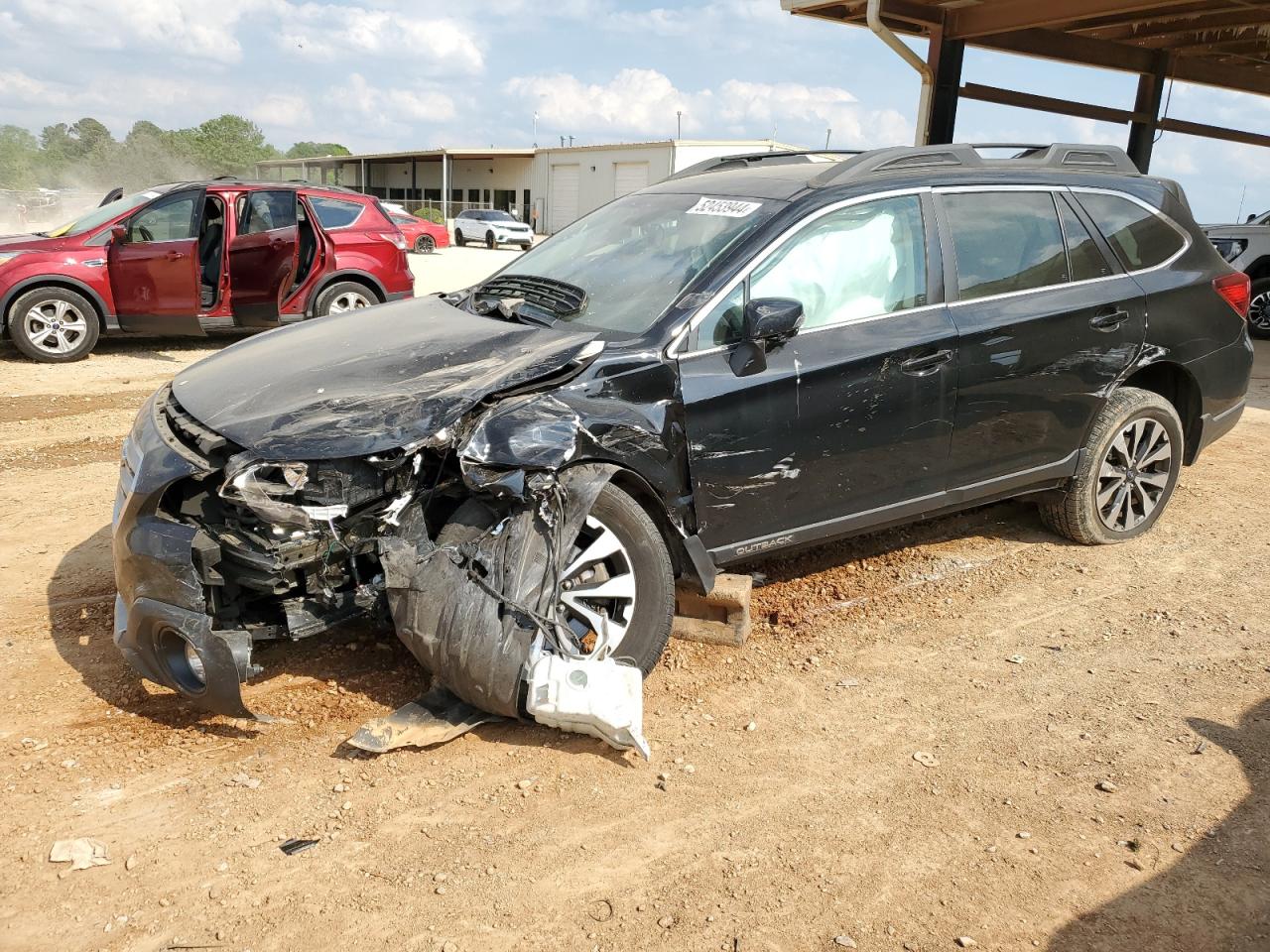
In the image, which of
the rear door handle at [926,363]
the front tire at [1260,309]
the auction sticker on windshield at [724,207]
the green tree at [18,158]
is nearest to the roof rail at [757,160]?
the auction sticker on windshield at [724,207]

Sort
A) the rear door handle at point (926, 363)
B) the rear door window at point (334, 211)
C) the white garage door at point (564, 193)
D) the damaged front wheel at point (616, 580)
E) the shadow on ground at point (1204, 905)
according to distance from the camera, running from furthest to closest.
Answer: the white garage door at point (564, 193)
the rear door window at point (334, 211)
the rear door handle at point (926, 363)
the damaged front wheel at point (616, 580)
the shadow on ground at point (1204, 905)

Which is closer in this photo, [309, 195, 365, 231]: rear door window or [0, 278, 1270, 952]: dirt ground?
[0, 278, 1270, 952]: dirt ground

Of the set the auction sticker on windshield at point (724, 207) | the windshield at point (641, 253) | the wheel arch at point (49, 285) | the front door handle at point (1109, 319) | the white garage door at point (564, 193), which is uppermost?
the white garage door at point (564, 193)

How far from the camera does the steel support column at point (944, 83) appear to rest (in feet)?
35.6

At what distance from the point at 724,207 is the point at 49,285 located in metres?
8.14

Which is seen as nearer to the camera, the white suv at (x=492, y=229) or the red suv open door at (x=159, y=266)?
the red suv open door at (x=159, y=266)

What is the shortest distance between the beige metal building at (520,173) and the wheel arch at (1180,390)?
30.4m

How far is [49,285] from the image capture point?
378 inches

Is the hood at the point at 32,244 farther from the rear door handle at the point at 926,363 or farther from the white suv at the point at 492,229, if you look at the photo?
the white suv at the point at 492,229

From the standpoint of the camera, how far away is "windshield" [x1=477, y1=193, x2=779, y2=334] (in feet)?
13.0

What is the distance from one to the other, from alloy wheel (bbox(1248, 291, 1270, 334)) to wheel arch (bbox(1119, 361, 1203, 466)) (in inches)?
362

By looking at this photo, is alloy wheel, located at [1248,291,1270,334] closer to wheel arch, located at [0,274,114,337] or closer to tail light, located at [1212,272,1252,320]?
tail light, located at [1212,272,1252,320]

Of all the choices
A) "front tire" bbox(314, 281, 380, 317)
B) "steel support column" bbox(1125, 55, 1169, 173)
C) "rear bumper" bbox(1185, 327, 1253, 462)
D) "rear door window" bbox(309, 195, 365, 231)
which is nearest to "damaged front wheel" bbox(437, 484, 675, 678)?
"rear bumper" bbox(1185, 327, 1253, 462)

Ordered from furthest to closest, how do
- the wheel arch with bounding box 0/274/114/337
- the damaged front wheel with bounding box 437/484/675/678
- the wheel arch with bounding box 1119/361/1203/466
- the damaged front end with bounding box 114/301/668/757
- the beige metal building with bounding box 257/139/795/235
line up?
Result: the beige metal building with bounding box 257/139/795/235 → the wheel arch with bounding box 0/274/114/337 → the wheel arch with bounding box 1119/361/1203/466 → the damaged front wheel with bounding box 437/484/675/678 → the damaged front end with bounding box 114/301/668/757
